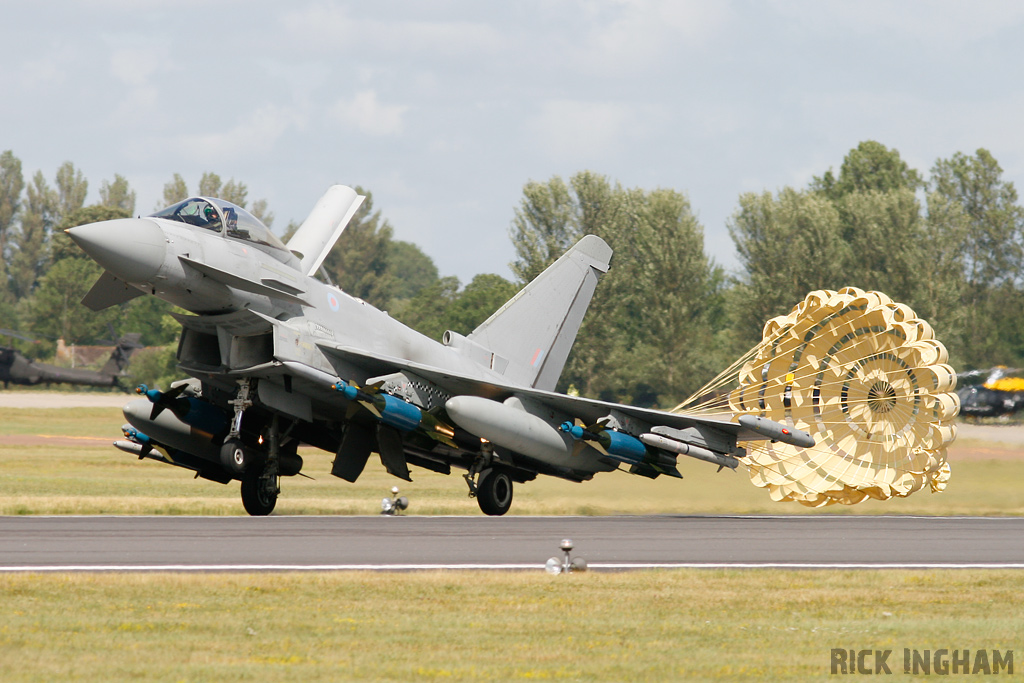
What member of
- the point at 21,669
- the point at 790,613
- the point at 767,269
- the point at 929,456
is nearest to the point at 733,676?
the point at 790,613

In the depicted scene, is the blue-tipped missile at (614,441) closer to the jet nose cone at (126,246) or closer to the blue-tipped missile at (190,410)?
the blue-tipped missile at (190,410)

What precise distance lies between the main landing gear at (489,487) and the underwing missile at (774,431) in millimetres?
4050

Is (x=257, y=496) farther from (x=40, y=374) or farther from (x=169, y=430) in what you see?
(x=40, y=374)

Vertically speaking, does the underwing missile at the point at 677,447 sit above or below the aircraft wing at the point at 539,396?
below

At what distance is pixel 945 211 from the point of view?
56594mm

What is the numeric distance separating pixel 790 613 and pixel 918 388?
41.5 ft

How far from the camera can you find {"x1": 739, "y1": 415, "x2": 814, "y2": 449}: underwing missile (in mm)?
17609

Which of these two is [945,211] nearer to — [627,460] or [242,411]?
[627,460]

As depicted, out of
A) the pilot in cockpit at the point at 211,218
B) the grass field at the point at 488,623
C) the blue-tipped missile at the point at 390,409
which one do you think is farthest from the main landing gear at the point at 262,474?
the grass field at the point at 488,623

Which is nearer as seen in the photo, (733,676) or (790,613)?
(733,676)

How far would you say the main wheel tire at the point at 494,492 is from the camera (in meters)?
19.1

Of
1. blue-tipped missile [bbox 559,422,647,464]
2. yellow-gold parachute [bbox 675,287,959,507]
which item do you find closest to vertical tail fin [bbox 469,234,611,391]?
yellow-gold parachute [bbox 675,287,959,507]

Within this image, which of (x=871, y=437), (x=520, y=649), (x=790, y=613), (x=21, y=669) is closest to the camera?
(x=21, y=669)

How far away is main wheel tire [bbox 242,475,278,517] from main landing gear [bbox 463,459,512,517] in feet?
10.2
